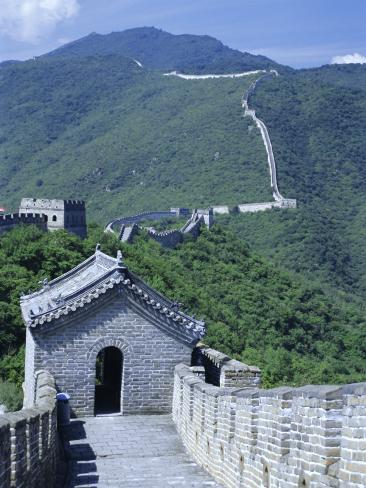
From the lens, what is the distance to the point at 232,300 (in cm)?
5253

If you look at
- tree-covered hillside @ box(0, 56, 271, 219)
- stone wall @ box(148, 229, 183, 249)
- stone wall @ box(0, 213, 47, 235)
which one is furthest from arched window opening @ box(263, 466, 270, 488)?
tree-covered hillside @ box(0, 56, 271, 219)

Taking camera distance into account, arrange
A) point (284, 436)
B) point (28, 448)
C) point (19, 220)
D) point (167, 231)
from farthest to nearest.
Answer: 1. point (167, 231)
2. point (19, 220)
3. point (28, 448)
4. point (284, 436)

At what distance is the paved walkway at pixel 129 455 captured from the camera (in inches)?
527

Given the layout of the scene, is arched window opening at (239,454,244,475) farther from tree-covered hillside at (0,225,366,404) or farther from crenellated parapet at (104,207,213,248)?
crenellated parapet at (104,207,213,248)

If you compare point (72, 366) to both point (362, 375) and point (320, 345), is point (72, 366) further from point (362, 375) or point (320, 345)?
point (320, 345)

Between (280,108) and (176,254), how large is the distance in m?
71.2

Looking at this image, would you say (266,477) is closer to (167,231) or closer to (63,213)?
(63,213)

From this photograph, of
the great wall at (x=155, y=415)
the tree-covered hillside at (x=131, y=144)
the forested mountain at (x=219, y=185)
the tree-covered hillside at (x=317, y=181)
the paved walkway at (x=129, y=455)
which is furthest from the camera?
the tree-covered hillside at (x=131, y=144)

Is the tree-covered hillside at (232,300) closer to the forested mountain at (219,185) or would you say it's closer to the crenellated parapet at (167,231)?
the forested mountain at (219,185)

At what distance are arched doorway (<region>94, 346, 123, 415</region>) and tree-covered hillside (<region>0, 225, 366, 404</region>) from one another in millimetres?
3522

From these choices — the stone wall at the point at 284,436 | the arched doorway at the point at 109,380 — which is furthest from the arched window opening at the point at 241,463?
the arched doorway at the point at 109,380

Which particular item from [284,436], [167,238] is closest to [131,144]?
[167,238]

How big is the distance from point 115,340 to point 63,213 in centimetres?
3890

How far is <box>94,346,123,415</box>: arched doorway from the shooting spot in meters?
19.8
